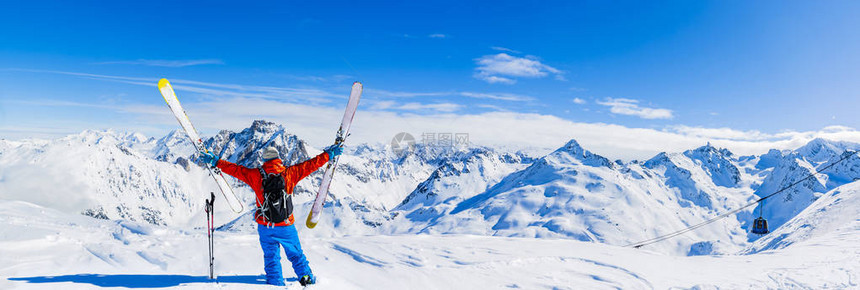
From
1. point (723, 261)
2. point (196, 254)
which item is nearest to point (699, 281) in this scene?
point (723, 261)

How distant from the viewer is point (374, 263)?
1091cm

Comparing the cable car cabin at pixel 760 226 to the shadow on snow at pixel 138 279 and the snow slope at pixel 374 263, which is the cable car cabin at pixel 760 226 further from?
the shadow on snow at pixel 138 279

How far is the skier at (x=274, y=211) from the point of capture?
783 centimetres

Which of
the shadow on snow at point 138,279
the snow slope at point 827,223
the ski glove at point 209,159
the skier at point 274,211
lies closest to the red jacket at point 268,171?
the skier at point 274,211

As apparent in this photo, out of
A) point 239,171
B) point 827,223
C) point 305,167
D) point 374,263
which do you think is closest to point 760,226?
point 827,223

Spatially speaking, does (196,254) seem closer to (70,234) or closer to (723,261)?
(70,234)

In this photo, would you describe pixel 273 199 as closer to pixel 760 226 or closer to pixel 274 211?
pixel 274 211

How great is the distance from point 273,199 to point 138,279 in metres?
2.91

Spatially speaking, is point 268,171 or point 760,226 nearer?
point 268,171

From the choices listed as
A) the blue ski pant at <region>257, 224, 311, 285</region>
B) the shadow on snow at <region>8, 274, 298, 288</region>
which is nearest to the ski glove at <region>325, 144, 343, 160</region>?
the blue ski pant at <region>257, 224, 311, 285</region>

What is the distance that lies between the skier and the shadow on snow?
0.52m

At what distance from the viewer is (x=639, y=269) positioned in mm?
11281

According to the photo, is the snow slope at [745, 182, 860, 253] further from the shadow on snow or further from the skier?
the shadow on snow

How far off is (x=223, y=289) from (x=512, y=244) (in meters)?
9.25
